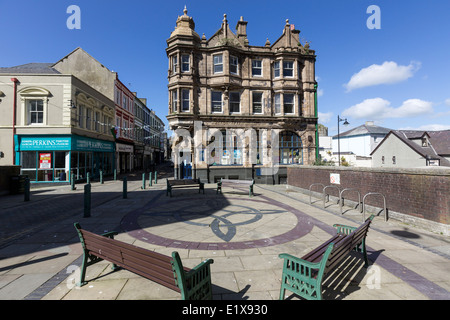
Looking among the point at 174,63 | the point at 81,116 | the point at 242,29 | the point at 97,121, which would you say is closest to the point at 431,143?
the point at 242,29

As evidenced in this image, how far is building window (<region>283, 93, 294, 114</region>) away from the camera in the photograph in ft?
66.4

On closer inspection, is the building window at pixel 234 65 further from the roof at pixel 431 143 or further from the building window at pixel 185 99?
the roof at pixel 431 143

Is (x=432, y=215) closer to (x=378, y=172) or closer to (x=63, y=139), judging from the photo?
(x=378, y=172)

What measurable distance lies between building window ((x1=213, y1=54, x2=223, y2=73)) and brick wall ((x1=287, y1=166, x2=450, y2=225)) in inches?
548

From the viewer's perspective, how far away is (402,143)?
35281mm

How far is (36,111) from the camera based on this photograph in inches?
687

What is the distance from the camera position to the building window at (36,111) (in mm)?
17406

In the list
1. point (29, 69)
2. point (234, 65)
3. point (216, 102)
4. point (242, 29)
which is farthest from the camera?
point (29, 69)

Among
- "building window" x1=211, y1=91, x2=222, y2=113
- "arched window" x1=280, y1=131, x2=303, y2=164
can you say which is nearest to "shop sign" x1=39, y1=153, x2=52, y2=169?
"building window" x1=211, y1=91, x2=222, y2=113

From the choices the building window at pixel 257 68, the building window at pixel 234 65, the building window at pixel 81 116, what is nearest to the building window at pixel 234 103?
the building window at pixel 234 65

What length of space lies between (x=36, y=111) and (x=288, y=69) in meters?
22.8

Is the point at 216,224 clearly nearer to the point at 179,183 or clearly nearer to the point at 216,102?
the point at 179,183

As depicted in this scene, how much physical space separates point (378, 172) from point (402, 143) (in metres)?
36.9
